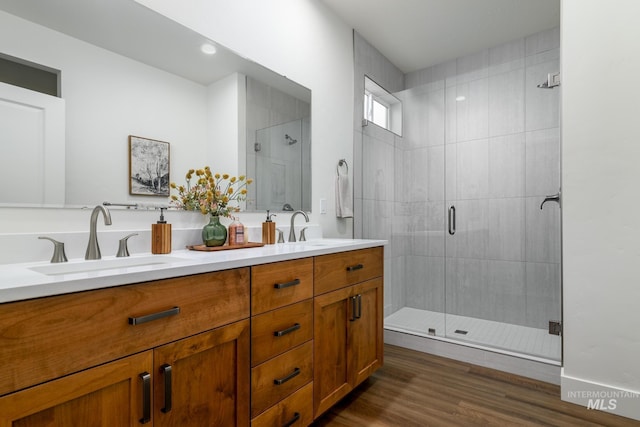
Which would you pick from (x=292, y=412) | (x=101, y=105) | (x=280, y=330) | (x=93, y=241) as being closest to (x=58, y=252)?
(x=93, y=241)

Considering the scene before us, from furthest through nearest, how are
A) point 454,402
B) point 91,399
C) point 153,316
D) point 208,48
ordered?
point 454,402
point 208,48
point 153,316
point 91,399

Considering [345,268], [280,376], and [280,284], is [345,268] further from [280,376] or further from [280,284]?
[280,376]

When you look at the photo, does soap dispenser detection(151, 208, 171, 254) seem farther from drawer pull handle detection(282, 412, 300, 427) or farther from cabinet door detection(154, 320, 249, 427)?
drawer pull handle detection(282, 412, 300, 427)

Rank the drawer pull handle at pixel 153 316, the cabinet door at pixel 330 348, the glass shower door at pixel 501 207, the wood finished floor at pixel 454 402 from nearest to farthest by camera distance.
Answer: the drawer pull handle at pixel 153 316
the cabinet door at pixel 330 348
the wood finished floor at pixel 454 402
the glass shower door at pixel 501 207

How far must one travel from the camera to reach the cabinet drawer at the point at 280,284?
4.10 ft

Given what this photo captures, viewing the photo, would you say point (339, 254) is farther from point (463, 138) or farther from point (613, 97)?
point (463, 138)

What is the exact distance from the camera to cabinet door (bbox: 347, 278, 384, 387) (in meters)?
1.79

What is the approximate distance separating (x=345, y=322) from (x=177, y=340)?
95 centimetres

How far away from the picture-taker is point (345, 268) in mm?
1748

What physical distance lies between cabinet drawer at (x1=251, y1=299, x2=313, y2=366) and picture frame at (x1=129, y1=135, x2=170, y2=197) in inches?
30.0

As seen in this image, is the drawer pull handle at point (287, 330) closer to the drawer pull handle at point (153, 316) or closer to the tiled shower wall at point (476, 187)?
the drawer pull handle at point (153, 316)

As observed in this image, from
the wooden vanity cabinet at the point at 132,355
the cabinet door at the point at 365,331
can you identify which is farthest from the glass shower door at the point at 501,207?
the wooden vanity cabinet at the point at 132,355

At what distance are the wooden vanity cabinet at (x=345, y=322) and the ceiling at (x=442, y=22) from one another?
1.84 meters

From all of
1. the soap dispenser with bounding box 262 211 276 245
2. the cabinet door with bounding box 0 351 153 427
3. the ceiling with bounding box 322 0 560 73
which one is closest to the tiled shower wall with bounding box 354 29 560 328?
the ceiling with bounding box 322 0 560 73
